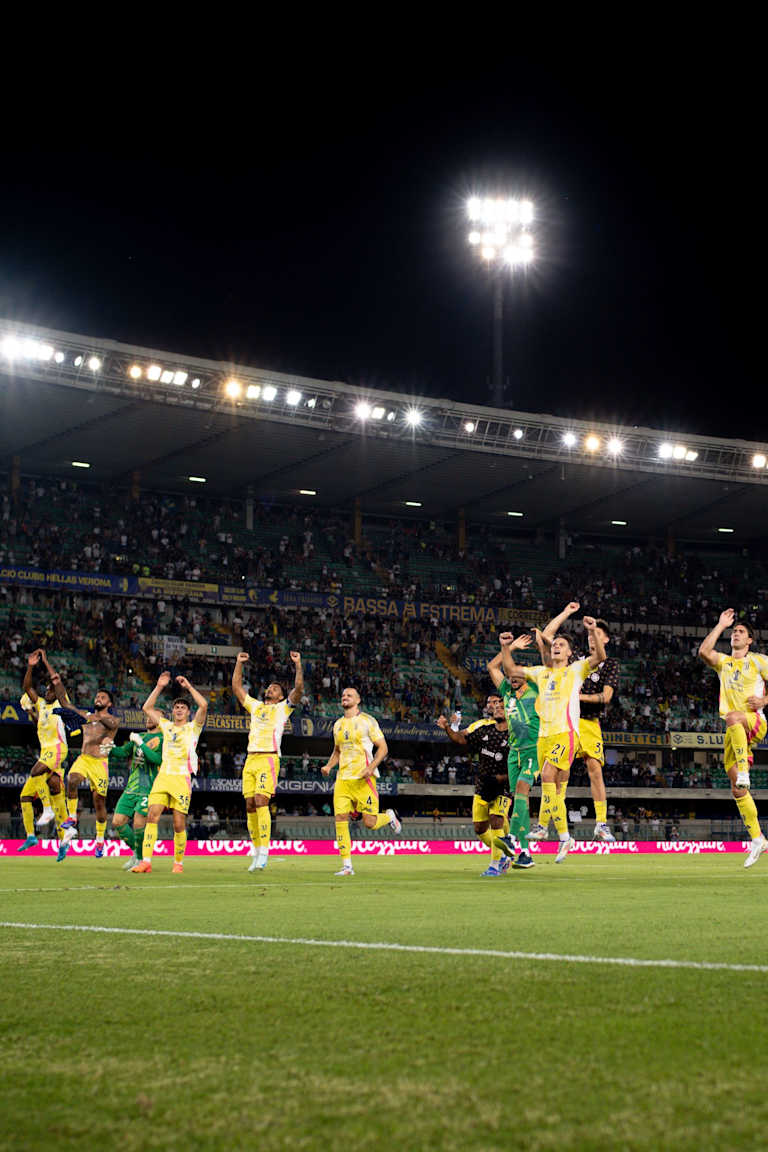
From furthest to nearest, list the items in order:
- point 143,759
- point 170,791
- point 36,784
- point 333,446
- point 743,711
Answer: point 333,446, point 36,784, point 143,759, point 170,791, point 743,711

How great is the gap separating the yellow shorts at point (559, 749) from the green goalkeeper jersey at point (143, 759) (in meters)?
5.82

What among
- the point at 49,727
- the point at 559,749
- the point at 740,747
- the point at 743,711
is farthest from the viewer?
the point at 49,727

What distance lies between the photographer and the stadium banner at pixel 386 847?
31.1 meters

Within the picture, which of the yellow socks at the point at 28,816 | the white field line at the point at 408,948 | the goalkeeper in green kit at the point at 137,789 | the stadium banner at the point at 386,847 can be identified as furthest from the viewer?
the stadium banner at the point at 386,847

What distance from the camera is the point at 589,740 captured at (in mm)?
16844

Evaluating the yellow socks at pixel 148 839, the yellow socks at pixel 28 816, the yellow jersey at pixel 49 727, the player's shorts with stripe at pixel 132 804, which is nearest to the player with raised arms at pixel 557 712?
the yellow socks at pixel 148 839

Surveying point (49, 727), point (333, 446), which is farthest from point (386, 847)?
point (333, 446)

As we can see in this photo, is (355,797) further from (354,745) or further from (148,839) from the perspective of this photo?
(148,839)

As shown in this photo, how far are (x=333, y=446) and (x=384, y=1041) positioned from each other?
4654 centimetres

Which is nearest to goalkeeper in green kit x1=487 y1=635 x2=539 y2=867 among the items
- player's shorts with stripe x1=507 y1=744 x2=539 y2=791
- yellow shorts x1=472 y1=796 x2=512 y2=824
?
player's shorts with stripe x1=507 y1=744 x2=539 y2=791

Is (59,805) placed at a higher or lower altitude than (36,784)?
lower

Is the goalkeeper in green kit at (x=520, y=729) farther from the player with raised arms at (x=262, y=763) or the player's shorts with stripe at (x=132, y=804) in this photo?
the player's shorts with stripe at (x=132, y=804)

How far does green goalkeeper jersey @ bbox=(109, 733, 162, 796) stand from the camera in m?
17.8

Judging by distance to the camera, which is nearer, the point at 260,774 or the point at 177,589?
the point at 260,774
